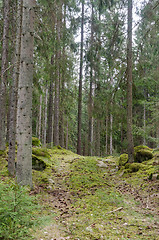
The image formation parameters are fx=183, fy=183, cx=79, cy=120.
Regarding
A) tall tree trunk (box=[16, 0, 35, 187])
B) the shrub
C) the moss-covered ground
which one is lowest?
the moss-covered ground

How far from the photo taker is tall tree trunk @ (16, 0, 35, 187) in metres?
5.00

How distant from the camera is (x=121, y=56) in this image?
9.66 metres

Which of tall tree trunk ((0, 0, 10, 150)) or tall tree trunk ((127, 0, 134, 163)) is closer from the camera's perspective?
tall tree trunk ((0, 0, 10, 150))

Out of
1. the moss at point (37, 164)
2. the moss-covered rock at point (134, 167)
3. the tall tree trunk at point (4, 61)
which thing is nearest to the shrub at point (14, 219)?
the moss at point (37, 164)

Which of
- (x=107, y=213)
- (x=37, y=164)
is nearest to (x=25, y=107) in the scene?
Answer: (x=37, y=164)

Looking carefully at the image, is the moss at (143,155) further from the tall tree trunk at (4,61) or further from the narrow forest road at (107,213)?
the tall tree trunk at (4,61)

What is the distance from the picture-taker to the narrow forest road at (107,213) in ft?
11.1

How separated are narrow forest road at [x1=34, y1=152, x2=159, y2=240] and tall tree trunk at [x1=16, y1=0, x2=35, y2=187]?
1090 millimetres

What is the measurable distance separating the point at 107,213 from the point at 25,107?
3.50 m

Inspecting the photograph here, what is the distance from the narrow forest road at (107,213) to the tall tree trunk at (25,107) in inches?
42.9

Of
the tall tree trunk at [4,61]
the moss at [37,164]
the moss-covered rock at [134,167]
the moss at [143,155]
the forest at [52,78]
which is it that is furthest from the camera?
the moss at [143,155]

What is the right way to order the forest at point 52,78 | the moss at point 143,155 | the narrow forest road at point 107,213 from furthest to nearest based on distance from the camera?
the moss at point 143,155
the forest at point 52,78
the narrow forest road at point 107,213

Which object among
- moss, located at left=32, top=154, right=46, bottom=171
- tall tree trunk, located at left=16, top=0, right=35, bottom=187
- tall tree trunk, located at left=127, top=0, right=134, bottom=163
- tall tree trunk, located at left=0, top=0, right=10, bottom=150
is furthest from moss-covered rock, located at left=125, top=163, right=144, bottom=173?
tall tree trunk, located at left=0, top=0, right=10, bottom=150

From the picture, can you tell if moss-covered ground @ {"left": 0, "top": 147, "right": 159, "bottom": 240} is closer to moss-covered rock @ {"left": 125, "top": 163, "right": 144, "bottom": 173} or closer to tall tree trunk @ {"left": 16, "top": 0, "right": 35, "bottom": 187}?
moss-covered rock @ {"left": 125, "top": 163, "right": 144, "bottom": 173}
